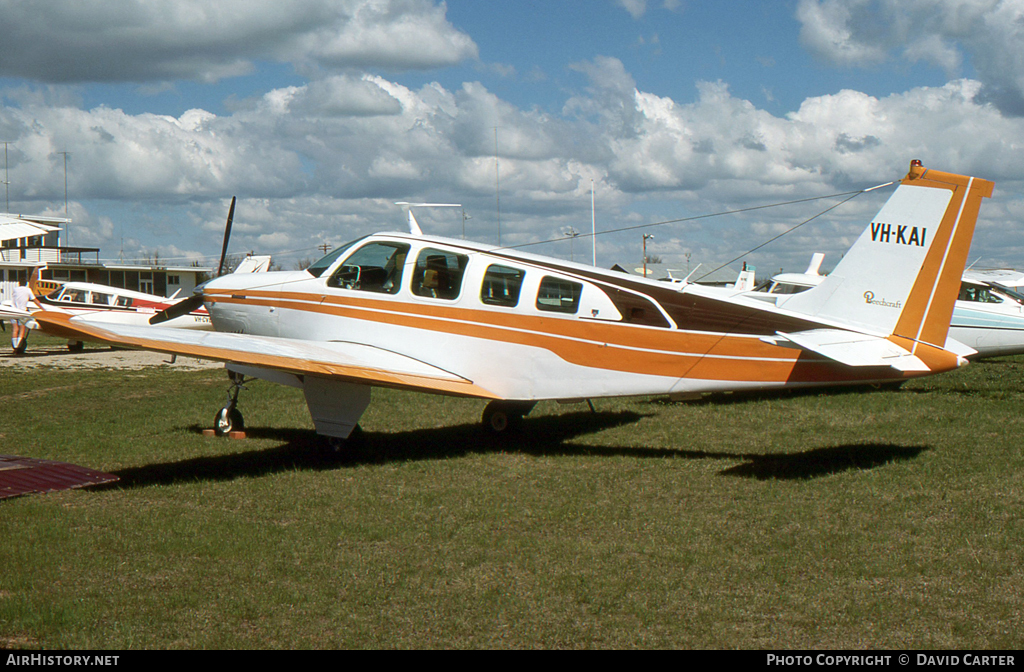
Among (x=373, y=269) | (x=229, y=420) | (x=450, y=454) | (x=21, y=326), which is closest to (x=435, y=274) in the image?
(x=373, y=269)

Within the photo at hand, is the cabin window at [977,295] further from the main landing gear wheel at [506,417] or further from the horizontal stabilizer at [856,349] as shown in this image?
the main landing gear wheel at [506,417]

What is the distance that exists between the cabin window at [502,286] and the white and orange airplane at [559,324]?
16 mm

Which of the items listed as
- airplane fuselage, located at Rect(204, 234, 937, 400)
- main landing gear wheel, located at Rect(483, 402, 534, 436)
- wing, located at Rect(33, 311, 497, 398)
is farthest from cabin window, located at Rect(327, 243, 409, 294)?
main landing gear wheel, located at Rect(483, 402, 534, 436)

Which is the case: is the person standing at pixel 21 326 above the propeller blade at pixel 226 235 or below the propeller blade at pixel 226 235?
below

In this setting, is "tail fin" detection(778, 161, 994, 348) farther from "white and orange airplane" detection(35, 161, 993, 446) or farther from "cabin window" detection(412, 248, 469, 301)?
"cabin window" detection(412, 248, 469, 301)

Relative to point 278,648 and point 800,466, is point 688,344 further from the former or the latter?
point 278,648

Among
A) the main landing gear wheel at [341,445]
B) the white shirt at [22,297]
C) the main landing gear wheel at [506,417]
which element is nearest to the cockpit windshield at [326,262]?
the main landing gear wheel at [341,445]

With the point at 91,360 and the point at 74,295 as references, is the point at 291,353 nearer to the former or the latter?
the point at 91,360

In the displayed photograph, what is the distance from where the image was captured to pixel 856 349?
7.31m

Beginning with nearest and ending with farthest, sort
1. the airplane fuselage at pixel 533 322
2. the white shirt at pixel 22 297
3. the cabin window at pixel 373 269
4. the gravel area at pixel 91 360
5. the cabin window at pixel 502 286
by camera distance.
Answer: the airplane fuselage at pixel 533 322
the cabin window at pixel 502 286
the cabin window at pixel 373 269
the gravel area at pixel 91 360
the white shirt at pixel 22 297

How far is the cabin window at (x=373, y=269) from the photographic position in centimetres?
944

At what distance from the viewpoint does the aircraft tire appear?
1066 cm

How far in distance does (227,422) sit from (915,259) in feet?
28.0

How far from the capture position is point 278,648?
13.8ft
